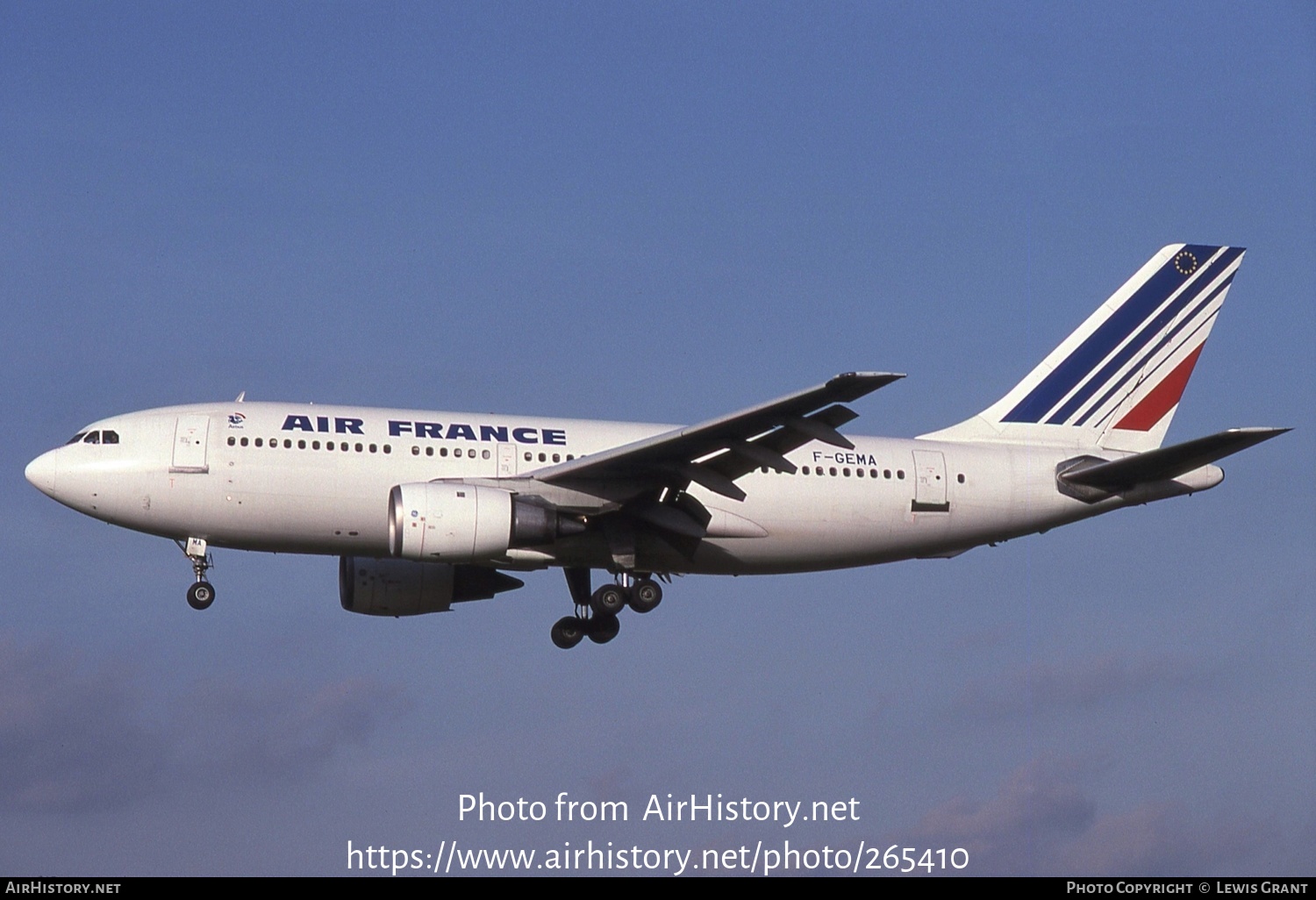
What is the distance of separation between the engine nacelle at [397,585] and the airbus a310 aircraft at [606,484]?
4 cm

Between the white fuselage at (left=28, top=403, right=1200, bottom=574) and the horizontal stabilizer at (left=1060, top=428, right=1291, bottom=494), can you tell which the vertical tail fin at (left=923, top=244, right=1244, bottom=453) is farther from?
the horizontal stabilizer at (left=1060, top=428, right=1291, bottom=494)

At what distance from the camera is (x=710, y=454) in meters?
36.2

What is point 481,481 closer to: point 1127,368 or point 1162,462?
point 1162,462

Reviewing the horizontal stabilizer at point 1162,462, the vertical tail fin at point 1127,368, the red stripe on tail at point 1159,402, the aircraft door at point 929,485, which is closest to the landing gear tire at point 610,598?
the aircraft door at point 929,485

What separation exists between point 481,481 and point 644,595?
181 inches

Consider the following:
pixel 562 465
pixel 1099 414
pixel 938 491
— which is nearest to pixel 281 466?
pixel 562 465

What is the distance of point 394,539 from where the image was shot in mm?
35188

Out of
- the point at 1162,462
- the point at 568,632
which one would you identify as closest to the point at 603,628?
the point at 568,632

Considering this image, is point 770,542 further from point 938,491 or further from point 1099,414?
point 1099,414

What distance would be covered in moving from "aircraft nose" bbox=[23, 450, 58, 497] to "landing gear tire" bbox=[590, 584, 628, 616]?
11277 millimetres

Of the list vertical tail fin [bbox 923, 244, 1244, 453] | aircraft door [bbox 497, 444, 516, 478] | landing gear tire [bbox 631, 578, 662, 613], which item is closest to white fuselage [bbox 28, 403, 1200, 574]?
aircraft door [bbox 497, 444, 516, 478]

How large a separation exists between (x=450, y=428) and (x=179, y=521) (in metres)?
5.60
